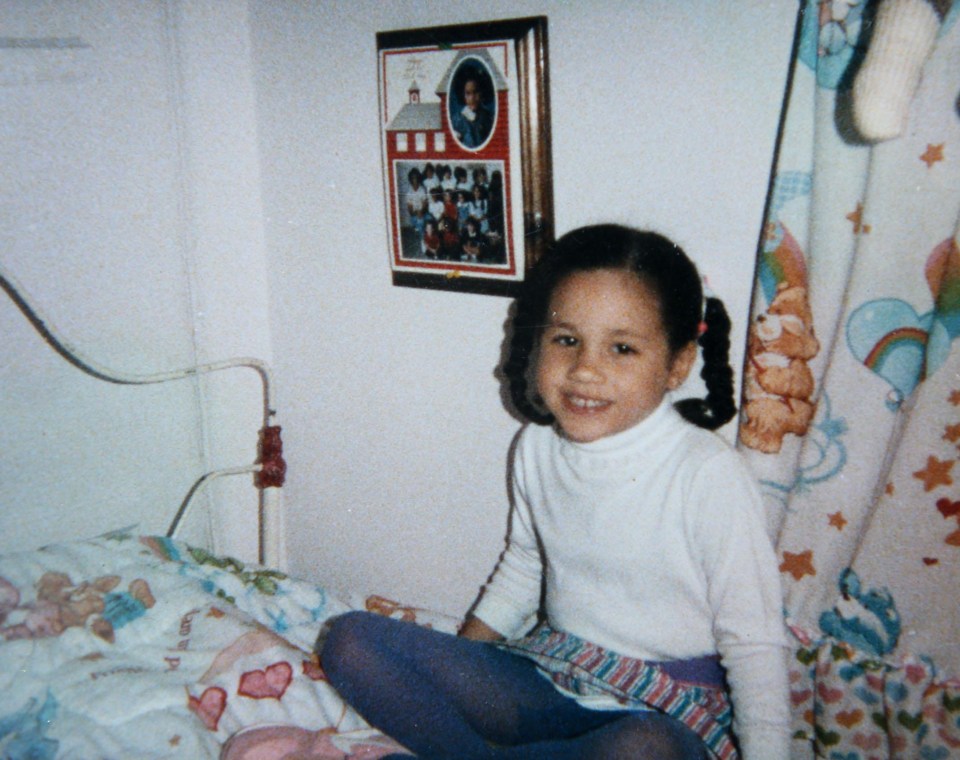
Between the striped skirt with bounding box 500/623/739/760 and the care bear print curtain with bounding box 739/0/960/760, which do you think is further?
the striped skirt with bounding box 500/623/739/760

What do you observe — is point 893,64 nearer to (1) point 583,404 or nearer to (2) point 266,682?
(1) point 583,404

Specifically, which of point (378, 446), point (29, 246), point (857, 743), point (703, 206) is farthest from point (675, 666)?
point (29, 246)

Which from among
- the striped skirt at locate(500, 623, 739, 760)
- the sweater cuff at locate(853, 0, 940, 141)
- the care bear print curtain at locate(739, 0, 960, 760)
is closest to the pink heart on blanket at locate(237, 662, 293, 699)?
the striped skirt at locate(500, 623, 739, 760)

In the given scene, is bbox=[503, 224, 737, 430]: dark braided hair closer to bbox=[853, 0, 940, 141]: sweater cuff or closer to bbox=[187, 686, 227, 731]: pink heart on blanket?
bbox=[853, 0, 940, 141]: sweater cuff

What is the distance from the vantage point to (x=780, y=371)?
3.26 ft

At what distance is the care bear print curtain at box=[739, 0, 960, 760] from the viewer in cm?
85

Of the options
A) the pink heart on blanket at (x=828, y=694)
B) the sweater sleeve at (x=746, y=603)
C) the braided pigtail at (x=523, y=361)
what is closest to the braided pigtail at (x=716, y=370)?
the sweater sleeve at (x=746, y=603)

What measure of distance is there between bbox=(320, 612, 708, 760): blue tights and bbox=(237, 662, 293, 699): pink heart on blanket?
0.06 m

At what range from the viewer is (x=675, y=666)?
1.01 metres

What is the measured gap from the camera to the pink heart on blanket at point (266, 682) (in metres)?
1.07

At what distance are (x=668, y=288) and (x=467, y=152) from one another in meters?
0.45

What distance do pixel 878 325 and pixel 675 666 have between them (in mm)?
526

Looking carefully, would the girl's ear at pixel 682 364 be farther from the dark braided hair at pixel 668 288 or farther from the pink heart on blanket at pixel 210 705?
the pink heart on blanket at pixel 210 705

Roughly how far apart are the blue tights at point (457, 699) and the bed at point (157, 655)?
55 millimetres
